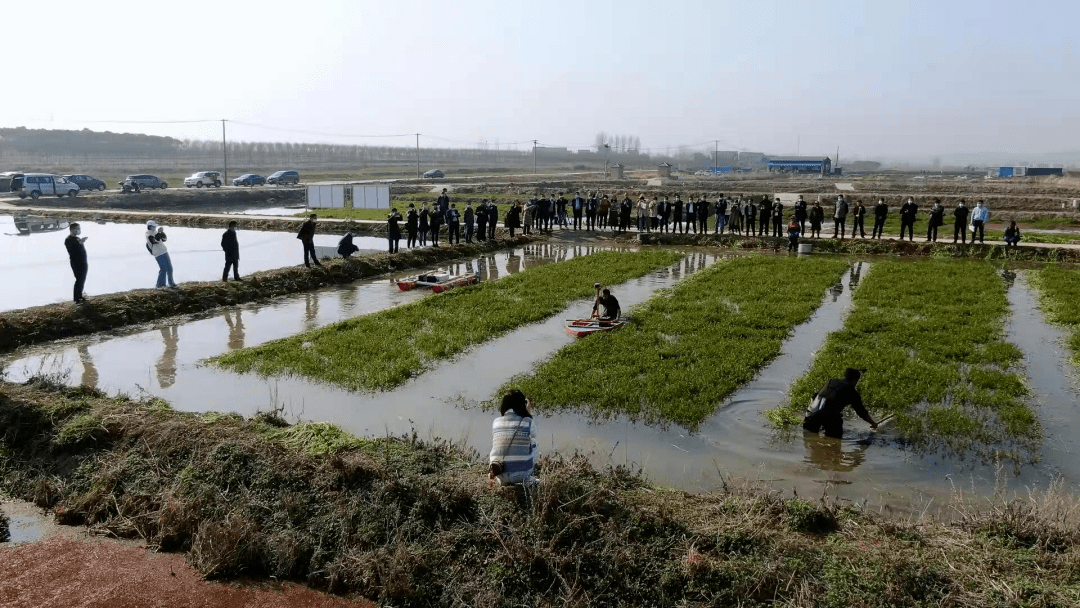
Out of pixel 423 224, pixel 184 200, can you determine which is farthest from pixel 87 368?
pixel 184 200

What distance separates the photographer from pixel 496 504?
22.1 feet

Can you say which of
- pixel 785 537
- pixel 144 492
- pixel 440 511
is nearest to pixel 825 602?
pixel 785 537

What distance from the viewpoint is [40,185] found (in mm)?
43844

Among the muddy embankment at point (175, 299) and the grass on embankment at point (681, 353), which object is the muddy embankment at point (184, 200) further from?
the grass on embankment at point (681, 353)

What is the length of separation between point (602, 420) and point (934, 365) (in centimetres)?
557

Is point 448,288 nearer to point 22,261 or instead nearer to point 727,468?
point 727,468

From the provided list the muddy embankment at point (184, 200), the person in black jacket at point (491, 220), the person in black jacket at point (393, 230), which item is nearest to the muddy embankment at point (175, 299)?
the person in black jacket at point (393, 230)

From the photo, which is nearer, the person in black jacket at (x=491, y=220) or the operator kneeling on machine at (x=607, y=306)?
the operator kneeling on machine at (x=607, y=306)

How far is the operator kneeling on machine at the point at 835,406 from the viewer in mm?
9062

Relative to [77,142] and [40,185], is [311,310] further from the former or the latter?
[77,142]

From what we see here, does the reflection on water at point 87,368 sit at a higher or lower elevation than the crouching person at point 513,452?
lower

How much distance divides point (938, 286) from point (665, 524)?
570 inches

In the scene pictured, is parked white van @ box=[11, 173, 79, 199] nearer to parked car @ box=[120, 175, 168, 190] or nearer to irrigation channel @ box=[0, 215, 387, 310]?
parked car @ box=[120, 175, 168, 190]

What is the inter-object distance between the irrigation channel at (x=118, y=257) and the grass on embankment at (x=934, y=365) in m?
14.7
